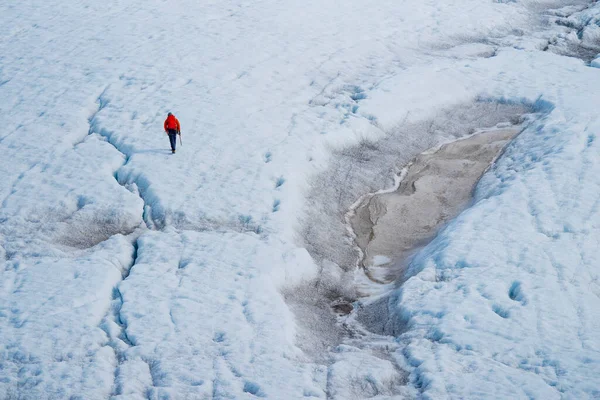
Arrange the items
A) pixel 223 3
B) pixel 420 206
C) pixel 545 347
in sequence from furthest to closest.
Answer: pixel 223 3 < pixel 420 206 < pixel 545 347

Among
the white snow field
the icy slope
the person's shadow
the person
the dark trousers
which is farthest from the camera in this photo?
the person's shadow

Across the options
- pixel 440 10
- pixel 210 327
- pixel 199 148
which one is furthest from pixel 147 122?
pixel 440 10

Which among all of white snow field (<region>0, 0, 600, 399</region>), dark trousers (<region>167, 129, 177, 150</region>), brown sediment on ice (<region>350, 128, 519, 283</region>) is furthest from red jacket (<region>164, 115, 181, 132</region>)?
brown sediment on ice (<region>350, 128, 519, 283</region>)

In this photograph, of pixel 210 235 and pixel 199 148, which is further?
pixel 199 148

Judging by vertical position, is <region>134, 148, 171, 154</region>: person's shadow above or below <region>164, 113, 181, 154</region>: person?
below

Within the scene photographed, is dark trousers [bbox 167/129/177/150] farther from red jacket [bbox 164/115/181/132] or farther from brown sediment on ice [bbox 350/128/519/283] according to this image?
brown sediment on ice [bbox 350/128/519/283]

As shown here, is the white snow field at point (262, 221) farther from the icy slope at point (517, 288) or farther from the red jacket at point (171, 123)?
the red jacket at point (171, 123)

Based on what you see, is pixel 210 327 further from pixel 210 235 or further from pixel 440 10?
pixel 440 10
